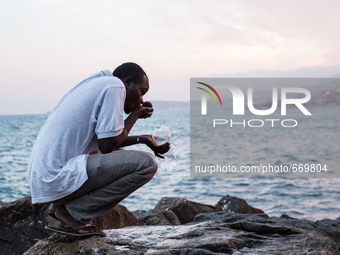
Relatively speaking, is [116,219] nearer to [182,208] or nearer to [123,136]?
[182,208]

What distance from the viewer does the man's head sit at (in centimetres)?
420

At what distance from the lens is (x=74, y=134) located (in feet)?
13.2

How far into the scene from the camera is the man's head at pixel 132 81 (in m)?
4.20

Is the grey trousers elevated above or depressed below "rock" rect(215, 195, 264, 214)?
above

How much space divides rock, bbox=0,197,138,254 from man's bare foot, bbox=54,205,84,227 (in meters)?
1.86

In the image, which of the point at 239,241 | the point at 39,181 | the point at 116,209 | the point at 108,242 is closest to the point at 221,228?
the point at 239,241

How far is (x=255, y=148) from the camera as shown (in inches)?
1453

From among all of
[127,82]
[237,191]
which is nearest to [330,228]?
[127,82]

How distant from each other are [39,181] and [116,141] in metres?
0.73

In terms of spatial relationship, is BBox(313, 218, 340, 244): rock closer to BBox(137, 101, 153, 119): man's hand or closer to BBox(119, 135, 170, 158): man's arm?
BBox(119, 135, 170, 158): man's arm

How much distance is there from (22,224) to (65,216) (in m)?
2.17

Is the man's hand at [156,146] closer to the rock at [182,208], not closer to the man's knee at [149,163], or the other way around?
the man's knee at [149,163]

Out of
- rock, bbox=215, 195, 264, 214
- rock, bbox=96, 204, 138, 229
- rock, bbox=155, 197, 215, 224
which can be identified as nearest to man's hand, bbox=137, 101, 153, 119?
rock, bbox=96, 204, 138, 229

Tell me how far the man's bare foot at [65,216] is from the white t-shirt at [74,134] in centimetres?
21
